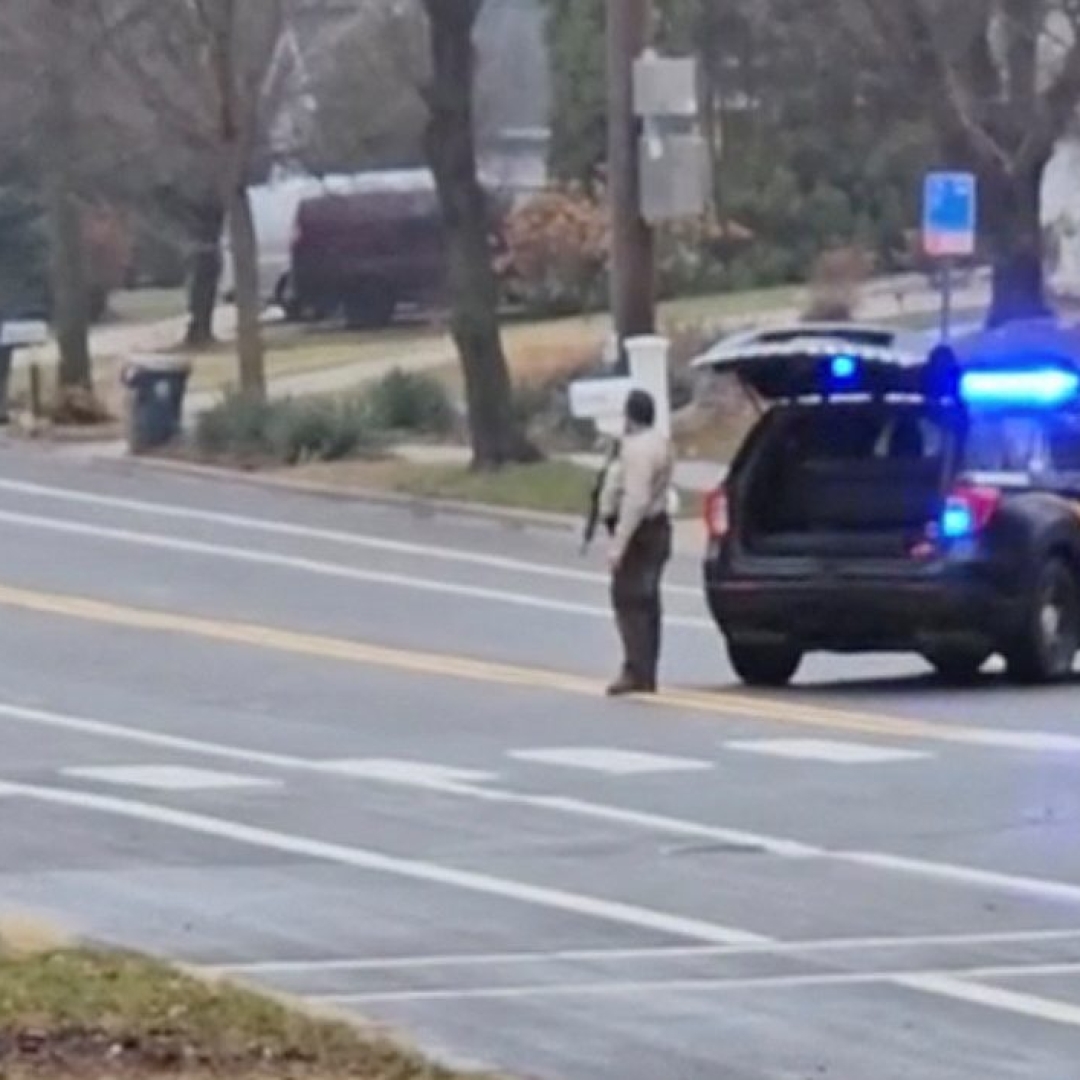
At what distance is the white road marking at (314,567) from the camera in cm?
3097

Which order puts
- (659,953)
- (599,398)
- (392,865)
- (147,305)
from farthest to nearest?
1. (147,305)
2. (599,398)
3. (392,865)
4. (659,953)

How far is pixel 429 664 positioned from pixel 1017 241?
19.1m

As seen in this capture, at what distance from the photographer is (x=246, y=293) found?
47188mm

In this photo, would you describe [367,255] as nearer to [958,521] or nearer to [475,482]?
[475,482]

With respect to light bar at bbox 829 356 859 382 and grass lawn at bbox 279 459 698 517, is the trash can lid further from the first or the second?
light bar at bbox 829 356 859 382

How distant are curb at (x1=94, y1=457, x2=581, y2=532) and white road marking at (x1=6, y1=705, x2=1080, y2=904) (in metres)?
16.5

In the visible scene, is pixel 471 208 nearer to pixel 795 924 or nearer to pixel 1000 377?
pixel 1000 377

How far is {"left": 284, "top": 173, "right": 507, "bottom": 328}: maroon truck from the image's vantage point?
65.4m

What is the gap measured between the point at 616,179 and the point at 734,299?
75.4 feet

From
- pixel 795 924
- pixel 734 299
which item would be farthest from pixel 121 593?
pixel 734 299

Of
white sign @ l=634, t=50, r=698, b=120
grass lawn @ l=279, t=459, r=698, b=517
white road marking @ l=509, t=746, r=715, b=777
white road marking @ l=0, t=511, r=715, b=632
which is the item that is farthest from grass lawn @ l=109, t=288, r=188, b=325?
white road marking @ l=509, t=746, r=715, b=777

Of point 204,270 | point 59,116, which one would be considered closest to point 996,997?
point 59,116

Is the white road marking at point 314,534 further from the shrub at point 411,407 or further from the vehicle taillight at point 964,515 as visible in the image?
the vehicle taillight at point 964,515

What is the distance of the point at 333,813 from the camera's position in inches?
689
